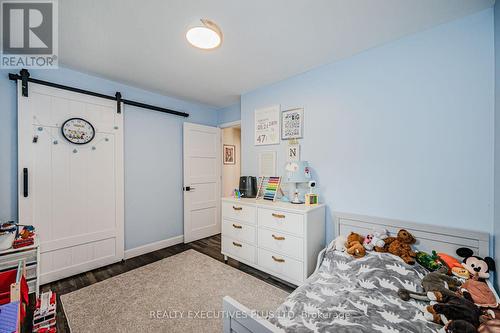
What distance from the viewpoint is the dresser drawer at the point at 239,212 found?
2486mm

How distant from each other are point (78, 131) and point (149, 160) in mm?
928

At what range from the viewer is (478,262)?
1.43 m

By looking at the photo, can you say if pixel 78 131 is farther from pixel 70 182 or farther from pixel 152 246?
pixel 152 246

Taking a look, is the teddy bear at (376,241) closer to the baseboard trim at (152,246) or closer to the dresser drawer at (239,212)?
the dresser drawer at (239,212)

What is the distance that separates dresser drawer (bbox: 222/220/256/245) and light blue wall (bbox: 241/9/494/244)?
90 centimetres

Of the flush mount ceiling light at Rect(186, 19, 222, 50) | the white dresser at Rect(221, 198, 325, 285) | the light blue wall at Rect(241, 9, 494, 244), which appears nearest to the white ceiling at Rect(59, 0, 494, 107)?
the flush mount ceiling light at Rect(186, 19, 222, 50)

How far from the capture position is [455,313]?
1.08 m

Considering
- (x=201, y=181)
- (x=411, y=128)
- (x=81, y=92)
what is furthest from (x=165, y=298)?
(x=411, y=128)

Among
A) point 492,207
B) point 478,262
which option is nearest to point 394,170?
point 492,207

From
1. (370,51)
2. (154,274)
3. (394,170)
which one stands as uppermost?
(370,51)

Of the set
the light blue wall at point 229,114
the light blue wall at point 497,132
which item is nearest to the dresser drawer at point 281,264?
the light blue wall at point 497,132

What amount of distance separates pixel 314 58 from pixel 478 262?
222cm

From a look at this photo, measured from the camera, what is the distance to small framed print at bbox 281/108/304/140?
2.59 metres

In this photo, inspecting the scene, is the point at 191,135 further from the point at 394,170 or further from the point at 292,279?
the point at 394,170
